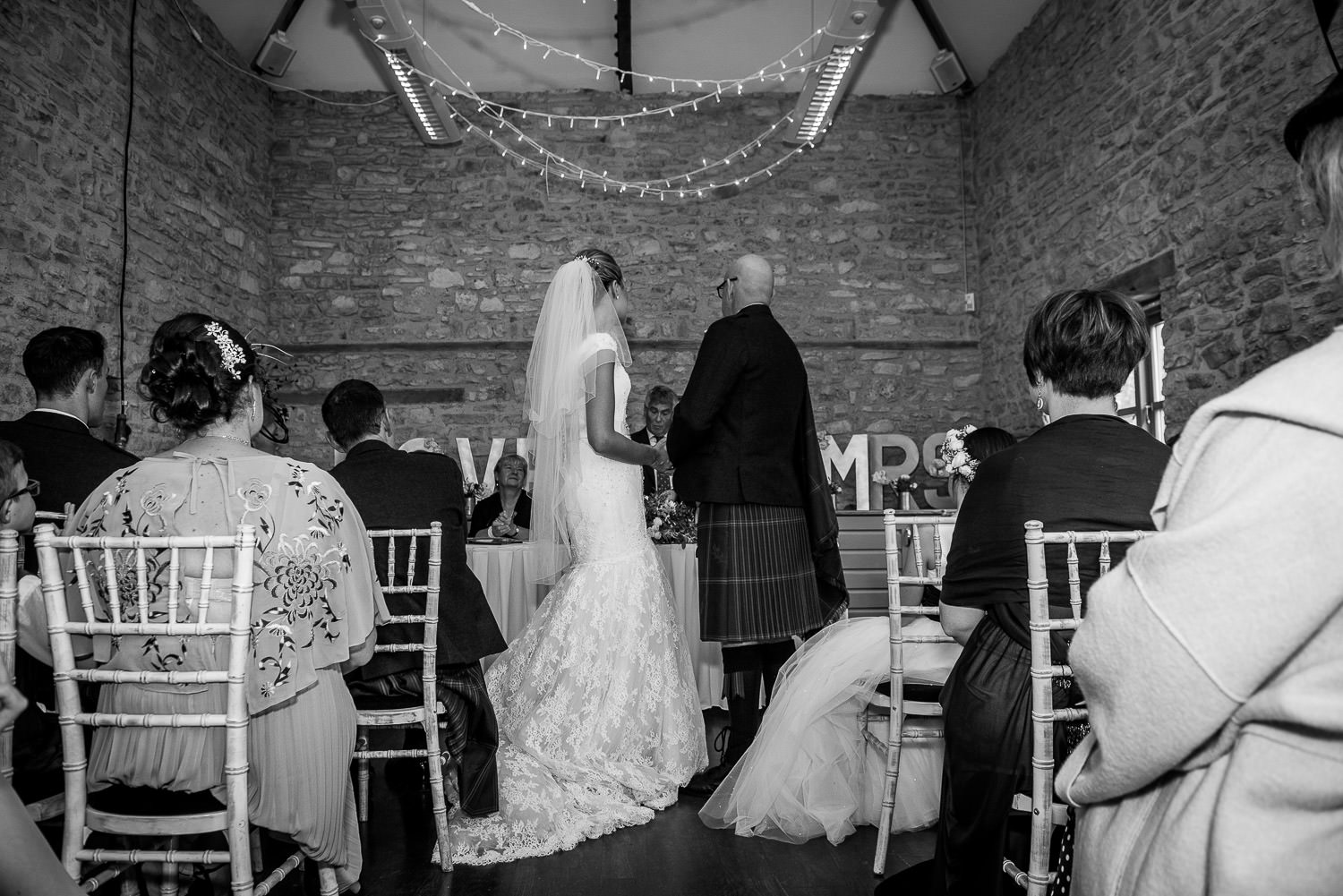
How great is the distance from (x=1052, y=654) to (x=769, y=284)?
6.56 ft

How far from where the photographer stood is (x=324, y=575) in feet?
6.37

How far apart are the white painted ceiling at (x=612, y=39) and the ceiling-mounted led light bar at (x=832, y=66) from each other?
1.30 feet

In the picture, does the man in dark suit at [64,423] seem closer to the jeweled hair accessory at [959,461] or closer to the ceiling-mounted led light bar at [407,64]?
the jeweled hair accessory at [959,461]

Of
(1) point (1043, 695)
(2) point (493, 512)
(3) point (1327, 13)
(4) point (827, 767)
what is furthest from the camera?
(2) point (493, 512)

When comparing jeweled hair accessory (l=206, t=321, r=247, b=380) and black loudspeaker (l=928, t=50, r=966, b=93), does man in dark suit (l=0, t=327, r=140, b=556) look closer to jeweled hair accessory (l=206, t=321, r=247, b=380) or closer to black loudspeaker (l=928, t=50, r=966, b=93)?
jeweled hair accessory (l=206, t=321, r=247, b=380)

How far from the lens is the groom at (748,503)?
10.9 feet

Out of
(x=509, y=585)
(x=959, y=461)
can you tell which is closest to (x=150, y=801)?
(x=509, y=585)

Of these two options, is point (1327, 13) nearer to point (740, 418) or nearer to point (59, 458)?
point (740, 418)

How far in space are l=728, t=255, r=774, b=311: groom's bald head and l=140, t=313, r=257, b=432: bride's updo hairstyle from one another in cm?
200

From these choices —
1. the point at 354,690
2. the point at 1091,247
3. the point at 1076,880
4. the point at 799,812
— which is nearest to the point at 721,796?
the point at 799,812

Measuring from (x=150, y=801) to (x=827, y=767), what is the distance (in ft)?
6.11

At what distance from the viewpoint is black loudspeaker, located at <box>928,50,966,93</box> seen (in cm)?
719

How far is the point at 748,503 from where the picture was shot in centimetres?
335

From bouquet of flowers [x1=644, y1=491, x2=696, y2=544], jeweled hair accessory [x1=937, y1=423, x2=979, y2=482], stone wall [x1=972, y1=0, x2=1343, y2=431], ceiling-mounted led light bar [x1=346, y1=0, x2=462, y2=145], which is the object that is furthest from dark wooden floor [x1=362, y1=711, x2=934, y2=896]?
ceiling-mounted led light bar [x1=346, y1=0, x2=462, y2=145]
